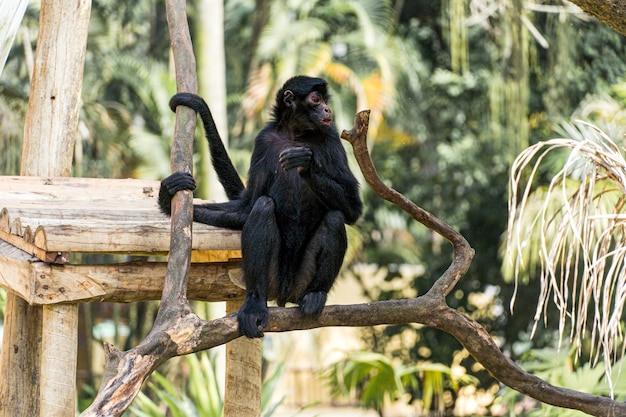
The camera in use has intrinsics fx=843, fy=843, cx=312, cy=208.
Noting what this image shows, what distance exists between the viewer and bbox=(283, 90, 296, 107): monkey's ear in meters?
5.24

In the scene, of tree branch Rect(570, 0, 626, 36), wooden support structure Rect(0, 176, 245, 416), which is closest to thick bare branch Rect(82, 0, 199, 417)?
wooden support structure Rect(0, 176, 245, 416)

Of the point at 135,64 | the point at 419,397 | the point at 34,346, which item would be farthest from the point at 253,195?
the point at 135,64

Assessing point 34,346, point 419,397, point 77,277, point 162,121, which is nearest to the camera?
point 77,277

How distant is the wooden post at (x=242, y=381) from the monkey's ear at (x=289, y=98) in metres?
1.47

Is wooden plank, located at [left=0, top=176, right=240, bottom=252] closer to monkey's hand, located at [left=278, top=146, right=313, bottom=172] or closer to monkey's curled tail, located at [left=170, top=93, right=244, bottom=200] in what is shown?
monkey's curled tail, located at [left=170, top=93, right=244, bottom=200]

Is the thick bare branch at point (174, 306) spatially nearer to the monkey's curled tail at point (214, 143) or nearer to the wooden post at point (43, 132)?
the monkey's curled tail at point (214, 143)

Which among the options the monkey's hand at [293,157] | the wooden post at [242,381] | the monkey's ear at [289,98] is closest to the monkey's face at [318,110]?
the monkey's ear at [289,98]

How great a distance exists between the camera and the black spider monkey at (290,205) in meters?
4.62

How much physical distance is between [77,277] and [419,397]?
949cm

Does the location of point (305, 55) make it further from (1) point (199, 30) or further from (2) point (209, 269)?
(2) point (209, 269)

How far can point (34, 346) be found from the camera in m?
5.71

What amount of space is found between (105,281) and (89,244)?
297mm

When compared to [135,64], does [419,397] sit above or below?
below

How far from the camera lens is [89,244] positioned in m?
4.62
